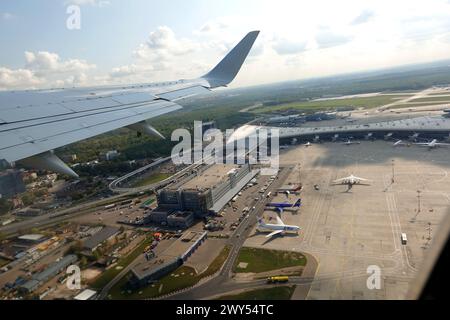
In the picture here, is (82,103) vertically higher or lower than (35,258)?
higher

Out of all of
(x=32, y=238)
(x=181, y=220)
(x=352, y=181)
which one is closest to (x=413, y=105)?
(x=352, y=181)

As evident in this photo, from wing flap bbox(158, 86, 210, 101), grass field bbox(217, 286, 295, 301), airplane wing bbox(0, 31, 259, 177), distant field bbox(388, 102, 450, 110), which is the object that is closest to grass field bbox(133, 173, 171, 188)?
grass field bbox(217, 286, 295, 301)

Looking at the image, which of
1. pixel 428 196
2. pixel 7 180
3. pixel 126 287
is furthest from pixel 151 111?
pixel 7 180

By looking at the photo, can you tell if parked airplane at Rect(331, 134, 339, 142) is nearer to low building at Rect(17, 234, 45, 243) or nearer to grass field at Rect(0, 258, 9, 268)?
low building at Rect(17, 234, 45, 243)
